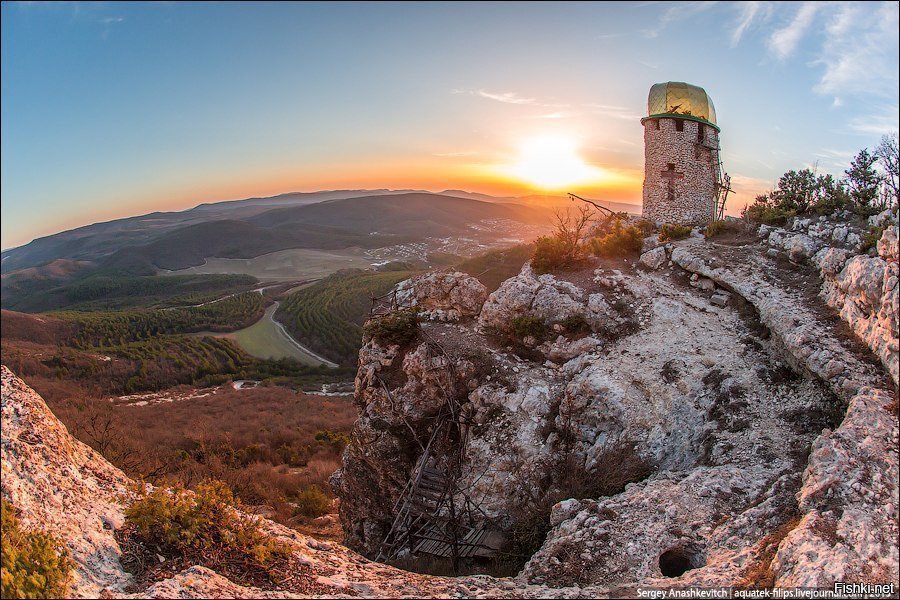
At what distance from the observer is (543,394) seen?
13.2m

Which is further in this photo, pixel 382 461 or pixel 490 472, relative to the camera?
pixel 382 461

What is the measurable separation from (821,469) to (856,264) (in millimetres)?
5106

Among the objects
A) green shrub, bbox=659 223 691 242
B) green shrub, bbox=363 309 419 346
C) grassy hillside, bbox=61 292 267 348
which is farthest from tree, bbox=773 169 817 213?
grassy hillside, bbox=61 292 267 348

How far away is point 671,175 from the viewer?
71.2 ft

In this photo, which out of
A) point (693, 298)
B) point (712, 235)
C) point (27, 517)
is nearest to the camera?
point (27, 517)

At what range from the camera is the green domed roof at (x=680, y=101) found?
2125 cm

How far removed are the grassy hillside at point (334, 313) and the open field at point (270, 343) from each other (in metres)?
1.11

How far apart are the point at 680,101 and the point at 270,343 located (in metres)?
53.9

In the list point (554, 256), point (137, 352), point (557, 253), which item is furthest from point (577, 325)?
point (137, 352)

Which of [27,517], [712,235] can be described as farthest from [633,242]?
[27,517]

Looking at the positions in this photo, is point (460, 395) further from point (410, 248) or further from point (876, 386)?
point (410, 248)

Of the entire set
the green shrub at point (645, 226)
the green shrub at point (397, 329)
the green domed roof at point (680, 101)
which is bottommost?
the green shrub at point (397, 329)

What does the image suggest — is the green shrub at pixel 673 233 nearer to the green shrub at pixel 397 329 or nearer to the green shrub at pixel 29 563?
the green shrub at pixel 397 329

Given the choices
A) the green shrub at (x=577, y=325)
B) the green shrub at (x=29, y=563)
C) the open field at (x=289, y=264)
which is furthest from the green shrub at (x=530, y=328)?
the open field at (x=289, y=264)
